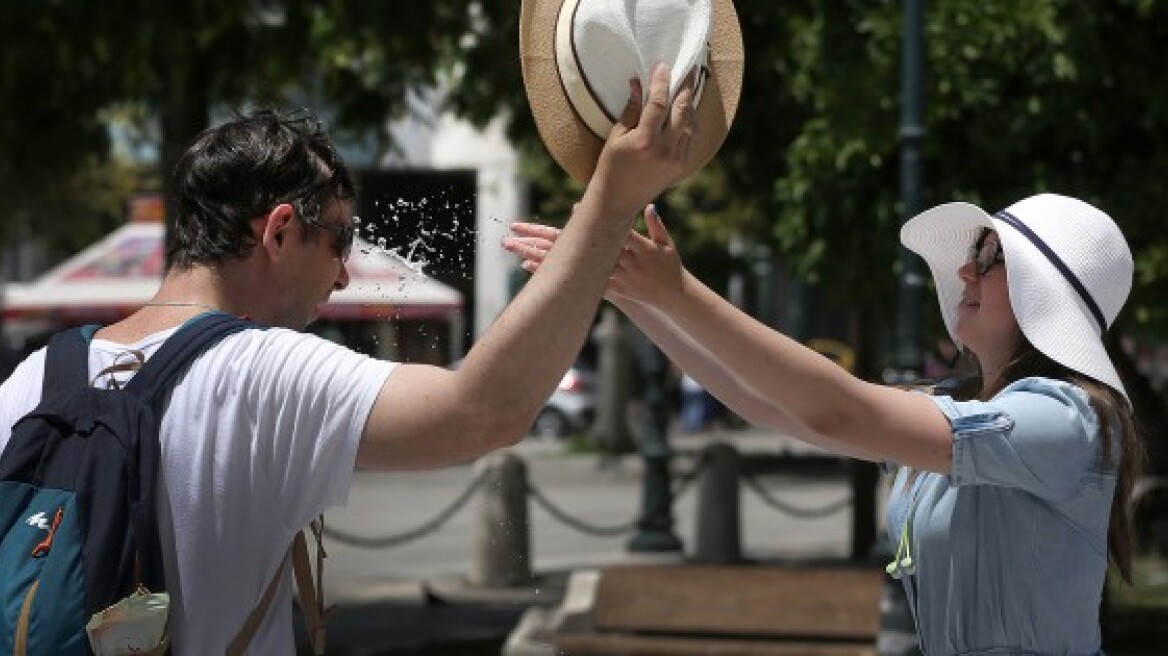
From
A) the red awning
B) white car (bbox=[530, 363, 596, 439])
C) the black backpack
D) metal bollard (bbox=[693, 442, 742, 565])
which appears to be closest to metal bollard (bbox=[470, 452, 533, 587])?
metal bollard (bbox=[693, 442, 742, 565])

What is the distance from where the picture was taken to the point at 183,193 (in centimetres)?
295

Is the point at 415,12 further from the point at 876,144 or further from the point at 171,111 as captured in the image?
the point at 876,144

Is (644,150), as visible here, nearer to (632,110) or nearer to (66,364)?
(632,110)

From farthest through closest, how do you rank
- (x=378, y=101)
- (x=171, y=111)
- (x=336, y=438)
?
(x=378, y=101)
(x=171, y=111)
(x=336, y=438)

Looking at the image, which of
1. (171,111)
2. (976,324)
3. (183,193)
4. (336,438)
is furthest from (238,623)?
(171,111)

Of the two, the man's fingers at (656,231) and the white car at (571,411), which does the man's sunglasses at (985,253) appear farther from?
the white car at (571,411)

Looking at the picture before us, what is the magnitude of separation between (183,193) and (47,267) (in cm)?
5652

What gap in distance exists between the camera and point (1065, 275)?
3373 mm

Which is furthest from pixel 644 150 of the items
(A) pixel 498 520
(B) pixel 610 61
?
(A) pixel 498 520

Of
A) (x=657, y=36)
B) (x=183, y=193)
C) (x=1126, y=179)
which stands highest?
(x=657, y=36)

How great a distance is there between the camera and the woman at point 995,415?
3.18 metres

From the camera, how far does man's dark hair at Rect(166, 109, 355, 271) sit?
2.91 meters

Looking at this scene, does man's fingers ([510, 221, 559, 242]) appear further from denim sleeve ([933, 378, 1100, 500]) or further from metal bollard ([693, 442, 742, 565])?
metal bollard ([693, 442, 742, 565])

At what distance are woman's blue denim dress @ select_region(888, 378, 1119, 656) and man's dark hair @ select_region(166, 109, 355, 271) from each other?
1.05 meters
